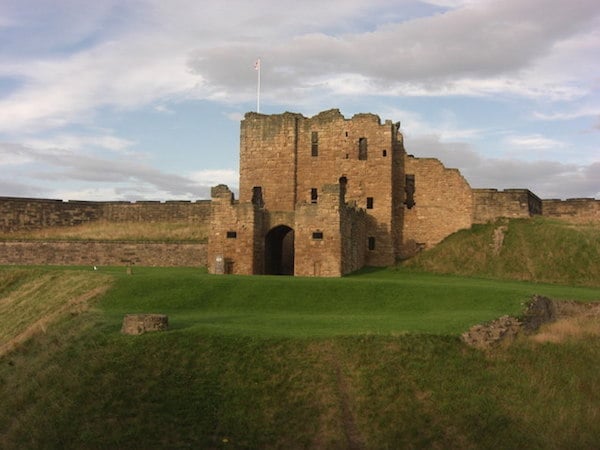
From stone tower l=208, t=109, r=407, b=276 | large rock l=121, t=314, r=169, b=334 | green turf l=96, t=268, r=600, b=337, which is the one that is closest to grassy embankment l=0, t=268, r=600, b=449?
green turf l=96, t=268, r=600, b=337

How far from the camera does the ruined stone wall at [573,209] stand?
145 ft

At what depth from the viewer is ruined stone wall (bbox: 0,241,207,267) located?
1747 inches

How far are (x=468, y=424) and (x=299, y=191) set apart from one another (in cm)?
2794

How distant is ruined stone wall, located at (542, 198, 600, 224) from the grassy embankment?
25.6 m

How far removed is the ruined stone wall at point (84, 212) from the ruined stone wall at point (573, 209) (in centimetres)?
2371

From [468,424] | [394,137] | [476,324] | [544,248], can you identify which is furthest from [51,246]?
[468,424]

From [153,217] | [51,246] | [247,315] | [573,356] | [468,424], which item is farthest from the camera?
[153,217]

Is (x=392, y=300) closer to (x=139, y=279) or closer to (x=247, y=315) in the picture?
(x=247, y=315)

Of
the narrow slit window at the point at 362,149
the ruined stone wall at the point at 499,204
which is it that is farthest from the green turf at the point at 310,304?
the narrow slit window at the point at 362,149

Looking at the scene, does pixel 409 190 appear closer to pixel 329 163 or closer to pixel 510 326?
pixel 329 163

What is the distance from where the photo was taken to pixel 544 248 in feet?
124

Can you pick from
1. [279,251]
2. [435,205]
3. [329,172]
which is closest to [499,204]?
Answer: [435,205]

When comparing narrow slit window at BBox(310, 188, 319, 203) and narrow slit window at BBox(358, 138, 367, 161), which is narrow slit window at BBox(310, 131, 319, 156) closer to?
narrow slit window at BBox(310, 188, 319, 203)

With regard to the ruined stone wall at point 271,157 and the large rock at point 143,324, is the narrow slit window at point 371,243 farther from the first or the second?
the large rock at point 143,324
